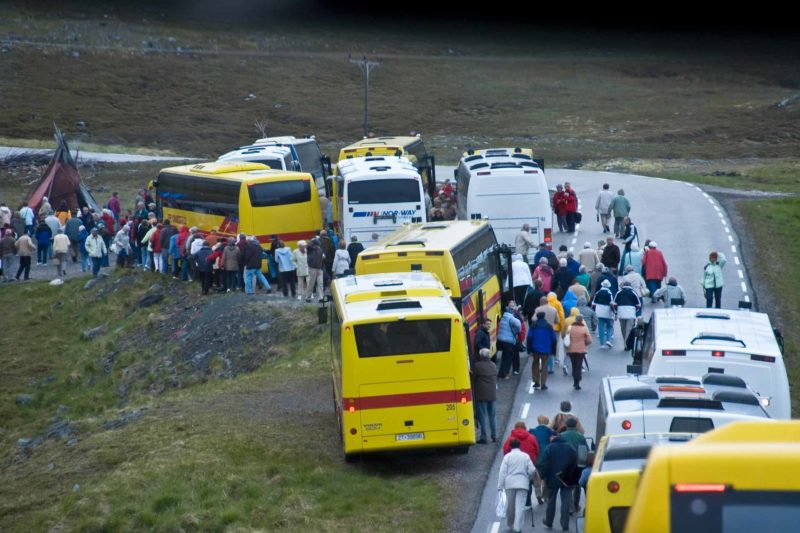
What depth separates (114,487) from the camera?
1867cm

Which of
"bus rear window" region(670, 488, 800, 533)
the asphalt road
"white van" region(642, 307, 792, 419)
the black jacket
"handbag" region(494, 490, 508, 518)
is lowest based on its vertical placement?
the asphalt road

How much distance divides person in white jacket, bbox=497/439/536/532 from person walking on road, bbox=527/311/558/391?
7344 millimetres

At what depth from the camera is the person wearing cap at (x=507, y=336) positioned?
23547 mm

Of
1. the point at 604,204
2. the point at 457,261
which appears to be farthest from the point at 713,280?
the point at 604,204

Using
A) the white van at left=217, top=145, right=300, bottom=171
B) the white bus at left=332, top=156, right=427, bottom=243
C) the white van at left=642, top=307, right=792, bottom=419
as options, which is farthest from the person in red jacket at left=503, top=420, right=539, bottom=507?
the white van at left=217, top=145, right=300, bottom=171

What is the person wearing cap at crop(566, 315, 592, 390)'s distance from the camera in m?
22.9

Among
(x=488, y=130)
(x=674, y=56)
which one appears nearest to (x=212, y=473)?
(x=488, y=130)

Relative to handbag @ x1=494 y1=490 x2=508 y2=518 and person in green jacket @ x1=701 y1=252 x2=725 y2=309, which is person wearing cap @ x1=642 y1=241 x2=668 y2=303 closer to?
person in green jacket @ x1=701 y1=252 x2=725 y2=309

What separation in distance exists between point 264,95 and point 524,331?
2735 inches

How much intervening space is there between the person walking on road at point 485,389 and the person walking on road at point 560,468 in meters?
3.74

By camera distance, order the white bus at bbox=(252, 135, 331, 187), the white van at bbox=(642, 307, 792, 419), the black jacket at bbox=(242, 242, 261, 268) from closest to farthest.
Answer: the white van at bbox=(642, 307, 792, 419), the black jacket at bbox=(242, 242, 261, 268), the white bus at bbox=(252, 135, 331, 187)

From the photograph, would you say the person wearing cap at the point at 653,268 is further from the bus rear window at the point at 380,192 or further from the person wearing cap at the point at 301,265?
the person wearing cap at the point at 301,265

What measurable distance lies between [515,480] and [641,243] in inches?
910

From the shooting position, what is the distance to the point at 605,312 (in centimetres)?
2586
